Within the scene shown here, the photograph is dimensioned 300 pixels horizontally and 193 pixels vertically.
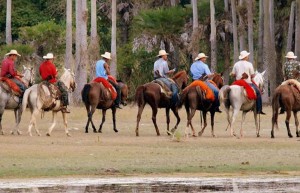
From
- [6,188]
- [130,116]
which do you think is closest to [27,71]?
[130,116]

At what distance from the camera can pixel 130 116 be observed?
4953 cm

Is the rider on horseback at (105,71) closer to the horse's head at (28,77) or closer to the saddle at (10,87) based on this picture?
the horse's head at (28,77)

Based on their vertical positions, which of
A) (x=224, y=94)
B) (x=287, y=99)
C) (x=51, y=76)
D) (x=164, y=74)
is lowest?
(x=287, y=99)

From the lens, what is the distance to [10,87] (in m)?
37.0

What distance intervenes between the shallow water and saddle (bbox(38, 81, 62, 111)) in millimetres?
12227

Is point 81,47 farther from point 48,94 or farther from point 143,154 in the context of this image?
point 143,154

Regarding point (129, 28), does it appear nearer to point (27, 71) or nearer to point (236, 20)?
point (236, 20)

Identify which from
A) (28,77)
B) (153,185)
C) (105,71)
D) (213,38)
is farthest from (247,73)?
(213,38)

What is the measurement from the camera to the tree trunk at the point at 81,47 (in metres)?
57.0

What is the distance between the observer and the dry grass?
25672 mm

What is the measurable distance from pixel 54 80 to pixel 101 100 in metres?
2.90

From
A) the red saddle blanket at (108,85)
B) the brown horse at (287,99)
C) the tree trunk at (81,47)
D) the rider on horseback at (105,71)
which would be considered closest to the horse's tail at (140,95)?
the red saddle blanket at (108,85)

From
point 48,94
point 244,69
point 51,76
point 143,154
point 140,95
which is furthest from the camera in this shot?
point 140,95

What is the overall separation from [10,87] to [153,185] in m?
14.7
